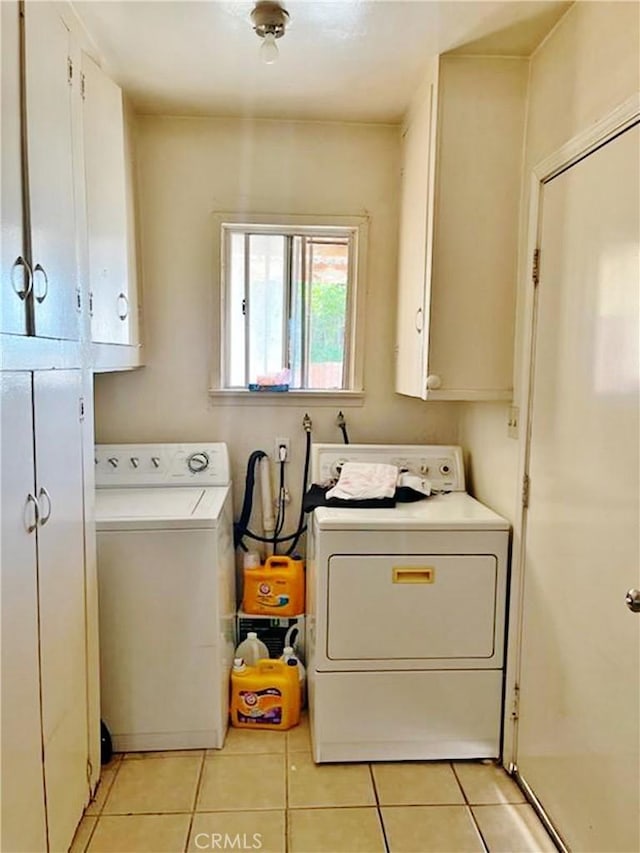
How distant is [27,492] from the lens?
1326 millimetres

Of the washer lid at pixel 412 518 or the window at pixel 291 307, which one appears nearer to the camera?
the washer lid at pixel 412 518

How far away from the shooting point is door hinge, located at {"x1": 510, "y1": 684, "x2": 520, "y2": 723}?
2020mm

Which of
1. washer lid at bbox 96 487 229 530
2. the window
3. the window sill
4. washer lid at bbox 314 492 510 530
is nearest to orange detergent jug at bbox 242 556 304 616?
washer lid at bbox 96 487 229 530

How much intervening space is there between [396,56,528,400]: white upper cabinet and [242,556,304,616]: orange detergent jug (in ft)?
3.43

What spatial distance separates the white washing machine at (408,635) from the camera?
6.64ft

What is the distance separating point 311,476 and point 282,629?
0.70 m

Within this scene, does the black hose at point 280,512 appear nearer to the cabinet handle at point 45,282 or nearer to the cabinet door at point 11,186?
the cabinet handle at point 45,282

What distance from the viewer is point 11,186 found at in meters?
1.23

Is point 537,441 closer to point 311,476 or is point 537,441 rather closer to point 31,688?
point 311,476

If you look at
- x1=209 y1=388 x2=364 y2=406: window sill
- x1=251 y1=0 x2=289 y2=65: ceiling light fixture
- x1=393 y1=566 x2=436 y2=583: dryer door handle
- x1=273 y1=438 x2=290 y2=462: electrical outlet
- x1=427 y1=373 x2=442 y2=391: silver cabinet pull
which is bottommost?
x1=393 y1=566 x2=436 y2=583: dryer door handle

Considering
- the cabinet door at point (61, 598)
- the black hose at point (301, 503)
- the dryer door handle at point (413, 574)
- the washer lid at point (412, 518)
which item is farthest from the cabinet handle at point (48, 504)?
the black hose at point (301, 503)

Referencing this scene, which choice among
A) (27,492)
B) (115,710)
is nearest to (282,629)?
(115,710)

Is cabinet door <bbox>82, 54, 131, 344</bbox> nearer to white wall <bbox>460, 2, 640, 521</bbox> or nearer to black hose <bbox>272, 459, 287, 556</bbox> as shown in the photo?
black hose <bbox>272, 459, 287, 556</bbox>

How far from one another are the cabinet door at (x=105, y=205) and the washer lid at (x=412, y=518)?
40.9 inches
